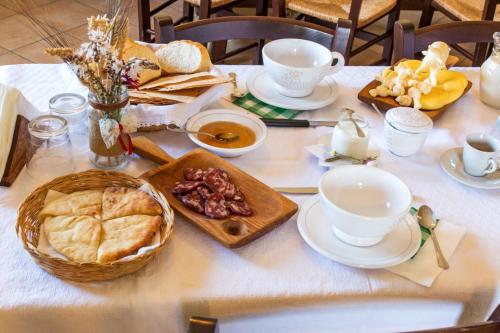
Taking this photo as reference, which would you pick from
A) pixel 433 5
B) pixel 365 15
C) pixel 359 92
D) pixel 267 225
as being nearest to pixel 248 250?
pixel 267 225

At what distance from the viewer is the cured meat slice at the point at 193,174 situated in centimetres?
99

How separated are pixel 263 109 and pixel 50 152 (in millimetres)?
452

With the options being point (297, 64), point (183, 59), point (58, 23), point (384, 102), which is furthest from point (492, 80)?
point (58, 23)

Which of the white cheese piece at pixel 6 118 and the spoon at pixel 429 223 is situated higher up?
the white cheese piece at pixel 6 118

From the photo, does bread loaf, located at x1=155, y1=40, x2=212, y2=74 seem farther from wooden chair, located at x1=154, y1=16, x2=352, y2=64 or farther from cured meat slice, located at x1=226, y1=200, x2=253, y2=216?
cured meat slice, located at x1=226, y1=200, x2=253, y2=216

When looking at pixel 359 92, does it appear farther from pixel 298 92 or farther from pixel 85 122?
pixel 85 122

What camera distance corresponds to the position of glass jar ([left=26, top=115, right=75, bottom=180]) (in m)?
0.98

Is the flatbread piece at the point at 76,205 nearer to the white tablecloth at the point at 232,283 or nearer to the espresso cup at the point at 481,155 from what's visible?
the white tablecloth at the point at 232,283

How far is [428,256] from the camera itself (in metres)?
0.90

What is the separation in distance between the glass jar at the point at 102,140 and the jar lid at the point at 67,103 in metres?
0.10

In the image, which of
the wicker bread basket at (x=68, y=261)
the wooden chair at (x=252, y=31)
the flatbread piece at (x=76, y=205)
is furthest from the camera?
the wooden chair at (x=252, y=31)

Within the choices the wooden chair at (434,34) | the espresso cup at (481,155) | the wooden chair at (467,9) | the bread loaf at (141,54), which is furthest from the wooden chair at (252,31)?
the wooden chair at (467,9)

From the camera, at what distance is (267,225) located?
2.96 feet

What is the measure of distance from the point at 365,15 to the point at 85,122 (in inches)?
58.7
